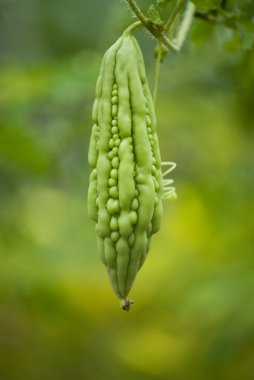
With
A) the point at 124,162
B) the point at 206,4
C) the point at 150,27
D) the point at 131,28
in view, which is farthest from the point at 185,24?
the point at 124,162

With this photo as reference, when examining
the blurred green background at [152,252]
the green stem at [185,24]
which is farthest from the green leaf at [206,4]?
the blurred green background at [152,252]

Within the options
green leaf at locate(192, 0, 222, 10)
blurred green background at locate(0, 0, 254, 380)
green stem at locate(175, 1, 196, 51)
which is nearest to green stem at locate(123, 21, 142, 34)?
green leaf at locate(192, 0, 222, 10)

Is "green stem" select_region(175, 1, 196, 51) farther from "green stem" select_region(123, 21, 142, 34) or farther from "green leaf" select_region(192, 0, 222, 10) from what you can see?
"green stem" select_region(123, 21, 142, 34)

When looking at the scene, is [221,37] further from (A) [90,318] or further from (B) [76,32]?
(B) [76,32]

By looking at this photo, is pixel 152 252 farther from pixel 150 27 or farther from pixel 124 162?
pixel 124 162

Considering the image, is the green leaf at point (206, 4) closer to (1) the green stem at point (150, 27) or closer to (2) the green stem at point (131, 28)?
(1) the green stem at point (150, 27)
